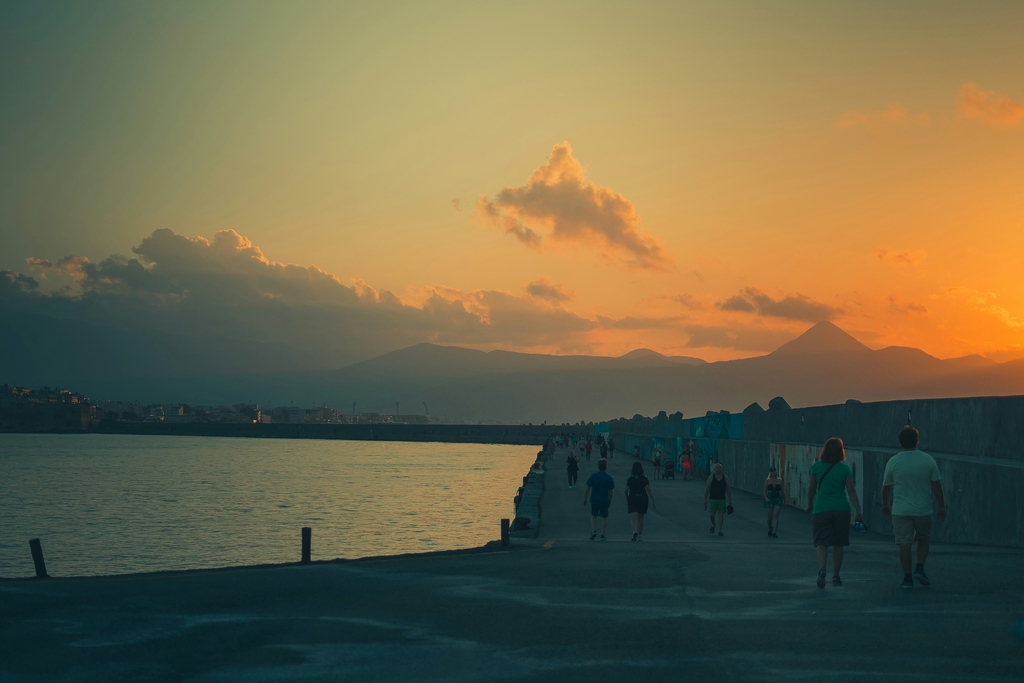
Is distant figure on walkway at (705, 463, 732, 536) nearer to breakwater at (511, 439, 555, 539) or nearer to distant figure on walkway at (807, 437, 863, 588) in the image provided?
breakwater at (511, 439, 555, 539)

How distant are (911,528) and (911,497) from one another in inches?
15.6

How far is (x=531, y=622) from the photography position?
10984mm

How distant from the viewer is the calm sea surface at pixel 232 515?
1609 inches

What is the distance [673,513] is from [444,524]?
2231 cm

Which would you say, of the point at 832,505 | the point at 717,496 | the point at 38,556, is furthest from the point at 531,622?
the point at 717,496

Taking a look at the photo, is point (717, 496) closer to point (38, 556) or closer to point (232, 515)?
point (38, 556)

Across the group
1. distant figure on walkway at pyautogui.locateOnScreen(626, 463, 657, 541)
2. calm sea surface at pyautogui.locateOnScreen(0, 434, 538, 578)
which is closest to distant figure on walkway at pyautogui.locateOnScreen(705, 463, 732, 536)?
distant figure on walkway at pyautogui.locateOnScreen(626, 463, 657, 541)

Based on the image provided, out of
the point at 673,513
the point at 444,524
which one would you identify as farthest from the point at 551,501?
the point at 444,524

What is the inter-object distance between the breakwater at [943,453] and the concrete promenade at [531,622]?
2.03 metres

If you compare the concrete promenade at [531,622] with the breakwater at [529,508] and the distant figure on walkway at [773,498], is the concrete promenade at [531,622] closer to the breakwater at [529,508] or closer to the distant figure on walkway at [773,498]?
the distant figure on walkway at [773,498]

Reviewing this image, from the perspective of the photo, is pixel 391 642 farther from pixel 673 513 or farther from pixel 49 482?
pixel 49 482

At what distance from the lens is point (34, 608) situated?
12.2m

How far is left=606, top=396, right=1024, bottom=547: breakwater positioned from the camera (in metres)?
18.4

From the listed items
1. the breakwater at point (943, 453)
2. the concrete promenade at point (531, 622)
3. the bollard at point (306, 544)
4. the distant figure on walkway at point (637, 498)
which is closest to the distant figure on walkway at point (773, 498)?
the breakwater at point (943, 453)
